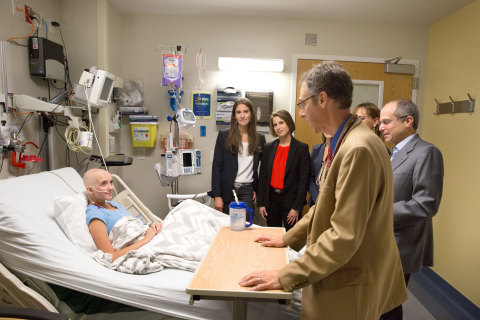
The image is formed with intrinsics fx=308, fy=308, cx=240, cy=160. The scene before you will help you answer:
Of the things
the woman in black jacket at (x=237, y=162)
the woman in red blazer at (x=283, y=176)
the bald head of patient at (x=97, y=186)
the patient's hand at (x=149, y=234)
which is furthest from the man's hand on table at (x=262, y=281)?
the woman in black jacket at (x=237, y=162)

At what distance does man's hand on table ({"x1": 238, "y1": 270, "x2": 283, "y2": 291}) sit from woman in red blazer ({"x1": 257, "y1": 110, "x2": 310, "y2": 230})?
154cm

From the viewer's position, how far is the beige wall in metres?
2.54

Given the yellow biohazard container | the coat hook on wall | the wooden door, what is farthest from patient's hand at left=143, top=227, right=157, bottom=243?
the coat hook on wall

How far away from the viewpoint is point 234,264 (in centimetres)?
118

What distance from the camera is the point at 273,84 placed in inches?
134

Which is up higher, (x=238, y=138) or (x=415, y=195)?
(x=238, y=138)

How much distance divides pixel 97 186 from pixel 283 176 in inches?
55.0

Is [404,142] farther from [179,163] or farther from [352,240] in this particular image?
[179,163]

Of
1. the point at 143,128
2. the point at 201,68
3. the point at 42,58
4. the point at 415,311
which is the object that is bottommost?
the point at 415,311

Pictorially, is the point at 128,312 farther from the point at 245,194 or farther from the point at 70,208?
the point at 245,194

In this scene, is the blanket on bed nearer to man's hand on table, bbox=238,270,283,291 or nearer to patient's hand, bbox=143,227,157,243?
patient's hand, bbox=143,227,157,243

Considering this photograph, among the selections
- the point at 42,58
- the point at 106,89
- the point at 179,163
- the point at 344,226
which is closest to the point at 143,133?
the point at 179,163

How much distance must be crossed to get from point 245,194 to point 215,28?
72.9 inches

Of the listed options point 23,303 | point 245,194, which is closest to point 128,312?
point 23,303
